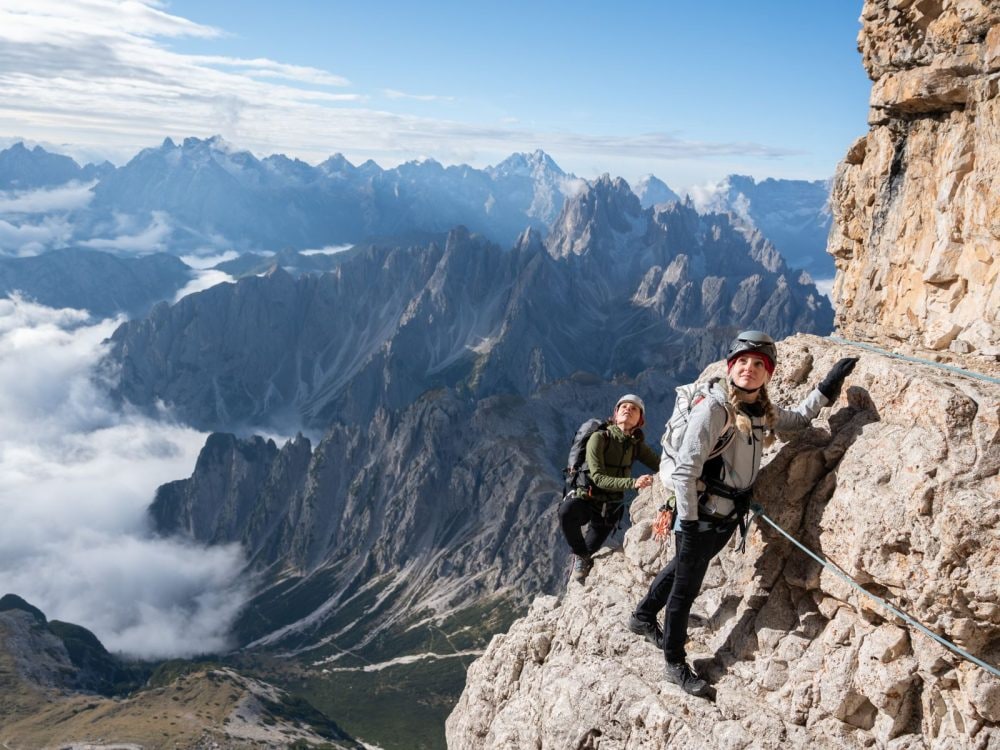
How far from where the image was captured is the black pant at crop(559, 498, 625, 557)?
21.1m

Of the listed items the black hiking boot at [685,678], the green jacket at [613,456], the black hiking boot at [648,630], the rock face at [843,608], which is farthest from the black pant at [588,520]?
the black hiking boot at [685,678]

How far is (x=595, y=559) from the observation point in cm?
2303

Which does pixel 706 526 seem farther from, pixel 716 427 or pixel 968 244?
pixel 968 244

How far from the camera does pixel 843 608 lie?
614 inches

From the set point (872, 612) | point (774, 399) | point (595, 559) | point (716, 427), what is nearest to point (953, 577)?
point (872, 612)

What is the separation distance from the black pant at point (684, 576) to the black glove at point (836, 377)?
3761 mm

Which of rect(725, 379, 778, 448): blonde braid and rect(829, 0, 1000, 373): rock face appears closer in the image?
rect(725, 379, 778, 448): blonde braid

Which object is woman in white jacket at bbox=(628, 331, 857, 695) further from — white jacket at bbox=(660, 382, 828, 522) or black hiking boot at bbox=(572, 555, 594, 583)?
black hiking boot at bbox=(572, 555, 594, 583)

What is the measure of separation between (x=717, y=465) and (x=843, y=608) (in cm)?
406

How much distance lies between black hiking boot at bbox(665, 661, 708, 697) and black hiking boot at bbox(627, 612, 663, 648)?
1.02m

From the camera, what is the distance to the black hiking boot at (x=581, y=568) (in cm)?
2237

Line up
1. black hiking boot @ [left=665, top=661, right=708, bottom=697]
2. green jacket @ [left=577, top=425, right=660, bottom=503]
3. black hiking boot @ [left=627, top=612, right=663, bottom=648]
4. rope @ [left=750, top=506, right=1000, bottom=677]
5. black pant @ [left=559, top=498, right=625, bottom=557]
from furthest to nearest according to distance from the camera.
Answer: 1. black pant @ [left=559, top=498, right=625, bottom=557]
2. green jacket @ [left=577, top=425, right=660, bottom=503]
3. black hiking boot @ [left=627, top=612, right=663, bottom=648]
4. black hiking boot @ [left=665, top=661, right=708, bottom=697]
5. rope @ [left=750, top=506, right=1000, bottom=677]

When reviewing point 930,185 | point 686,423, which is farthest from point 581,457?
point 930,185

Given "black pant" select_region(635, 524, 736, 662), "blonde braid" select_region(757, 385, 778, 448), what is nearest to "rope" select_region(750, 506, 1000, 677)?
"black pant" select_region(635, 524, 736, 662)
